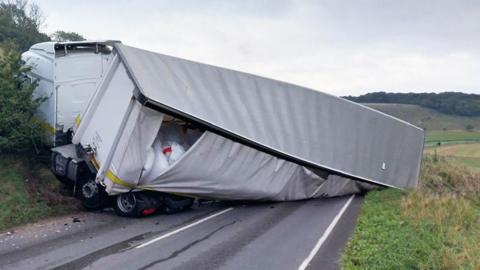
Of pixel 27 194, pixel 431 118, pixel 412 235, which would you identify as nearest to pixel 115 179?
pixel 27 194

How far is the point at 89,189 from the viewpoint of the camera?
33.9 ft

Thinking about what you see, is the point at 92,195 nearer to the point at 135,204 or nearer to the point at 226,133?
the point at 135,204

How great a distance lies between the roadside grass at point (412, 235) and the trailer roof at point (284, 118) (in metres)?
1.24

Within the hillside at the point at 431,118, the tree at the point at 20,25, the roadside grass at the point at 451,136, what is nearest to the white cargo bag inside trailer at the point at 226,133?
the tree at the point at 20,25

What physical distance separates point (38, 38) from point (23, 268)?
28896mm

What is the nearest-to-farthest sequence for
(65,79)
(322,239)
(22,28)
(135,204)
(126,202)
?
(322,239) < (135,204) < (126,202) < (65,79) < (22,28)

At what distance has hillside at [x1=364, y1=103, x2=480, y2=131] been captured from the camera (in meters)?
62.3

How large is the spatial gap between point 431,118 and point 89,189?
205 ft

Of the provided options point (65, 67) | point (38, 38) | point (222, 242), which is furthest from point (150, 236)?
point (38, 38)

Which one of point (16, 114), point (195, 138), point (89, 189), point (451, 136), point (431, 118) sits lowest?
→ point (89, 189)

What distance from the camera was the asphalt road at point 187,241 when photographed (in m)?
6.93

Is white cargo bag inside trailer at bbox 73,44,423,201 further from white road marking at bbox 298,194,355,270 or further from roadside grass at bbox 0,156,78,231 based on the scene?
white road marking at bbox 298,194,355,270

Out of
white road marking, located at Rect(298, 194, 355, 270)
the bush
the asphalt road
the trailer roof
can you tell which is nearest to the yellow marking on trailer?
the asphalt road

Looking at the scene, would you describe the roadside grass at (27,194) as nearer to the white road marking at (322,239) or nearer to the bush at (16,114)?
the bush at (16,114)
